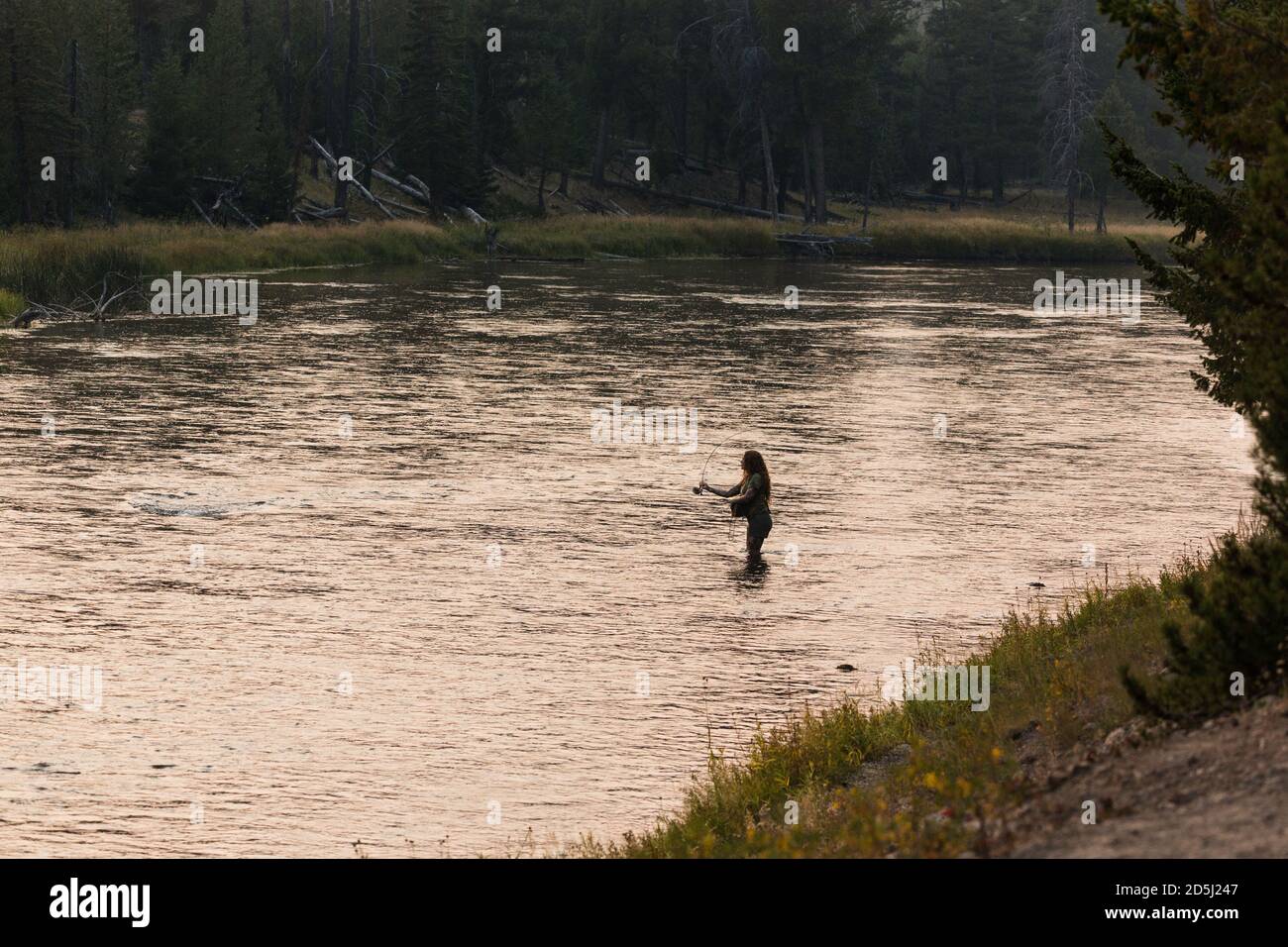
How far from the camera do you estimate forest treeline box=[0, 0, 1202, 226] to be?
73312 mm

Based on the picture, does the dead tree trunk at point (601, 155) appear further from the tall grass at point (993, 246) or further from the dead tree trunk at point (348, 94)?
the dead tree trunk at point (348, 94)

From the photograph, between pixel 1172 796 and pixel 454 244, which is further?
pixel 454 244

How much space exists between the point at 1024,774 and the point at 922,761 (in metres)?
1.04

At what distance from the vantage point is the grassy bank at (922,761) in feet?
30.8

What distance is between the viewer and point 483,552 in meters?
21.8

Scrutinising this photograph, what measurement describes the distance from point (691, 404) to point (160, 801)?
24062 mm

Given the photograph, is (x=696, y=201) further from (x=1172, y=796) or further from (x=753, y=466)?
(x=1172, y=796)

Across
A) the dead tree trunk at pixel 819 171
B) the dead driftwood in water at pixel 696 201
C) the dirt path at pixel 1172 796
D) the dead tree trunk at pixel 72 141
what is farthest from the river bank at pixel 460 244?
the dirt path at pixel 1172 796

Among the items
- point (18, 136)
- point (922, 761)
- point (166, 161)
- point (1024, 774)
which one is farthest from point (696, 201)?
point (1024, 774)

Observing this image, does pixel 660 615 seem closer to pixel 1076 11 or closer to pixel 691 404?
pixel 691 404

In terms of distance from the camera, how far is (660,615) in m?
18.5

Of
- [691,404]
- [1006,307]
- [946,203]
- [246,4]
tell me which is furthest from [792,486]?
[946,203]

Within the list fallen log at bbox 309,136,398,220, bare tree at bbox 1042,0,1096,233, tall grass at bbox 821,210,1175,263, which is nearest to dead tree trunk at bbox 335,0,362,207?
fallen log at bbox 309,136,398,220

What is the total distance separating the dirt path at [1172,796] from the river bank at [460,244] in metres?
43.6
